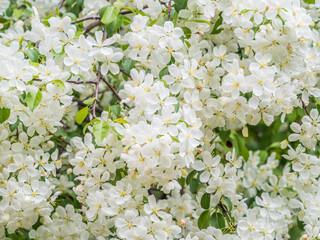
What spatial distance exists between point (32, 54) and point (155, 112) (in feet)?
1.73

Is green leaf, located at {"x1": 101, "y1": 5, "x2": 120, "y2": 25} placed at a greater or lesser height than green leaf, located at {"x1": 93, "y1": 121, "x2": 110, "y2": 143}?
→ greater

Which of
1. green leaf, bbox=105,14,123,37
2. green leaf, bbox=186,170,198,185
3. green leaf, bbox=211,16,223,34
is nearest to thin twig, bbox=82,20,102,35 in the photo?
green leaf, bbox=105,14,123,37

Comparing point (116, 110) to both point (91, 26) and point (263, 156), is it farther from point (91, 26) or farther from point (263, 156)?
point (263, 156)

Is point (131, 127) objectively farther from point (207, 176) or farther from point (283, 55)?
point (283, 55)

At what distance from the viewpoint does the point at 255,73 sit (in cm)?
171

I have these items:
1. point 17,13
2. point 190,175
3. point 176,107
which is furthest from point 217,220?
point 17,13

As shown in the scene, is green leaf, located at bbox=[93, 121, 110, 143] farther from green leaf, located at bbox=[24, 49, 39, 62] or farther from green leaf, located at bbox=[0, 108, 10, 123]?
green leaf, located at bbox=[24, 49, 39, 62]

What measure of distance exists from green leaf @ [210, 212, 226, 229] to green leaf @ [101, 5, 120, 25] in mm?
792

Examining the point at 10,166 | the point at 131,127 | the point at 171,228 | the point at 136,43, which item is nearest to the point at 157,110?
the point at 131,127

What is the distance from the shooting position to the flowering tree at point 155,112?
163 centimetres

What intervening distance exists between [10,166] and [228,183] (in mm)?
760

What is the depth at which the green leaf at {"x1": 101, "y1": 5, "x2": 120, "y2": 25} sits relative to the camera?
183cm

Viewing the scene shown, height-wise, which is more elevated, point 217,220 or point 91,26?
point 91,26

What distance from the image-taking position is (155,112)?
165 centimetres
